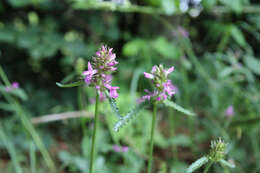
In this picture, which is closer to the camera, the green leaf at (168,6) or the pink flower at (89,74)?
the pink flower at (89,74)

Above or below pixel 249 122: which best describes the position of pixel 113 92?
above

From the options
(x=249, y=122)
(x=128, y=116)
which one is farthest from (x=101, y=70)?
(x=249, y=122)

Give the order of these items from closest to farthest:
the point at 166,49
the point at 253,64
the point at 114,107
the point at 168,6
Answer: the point at 114,107 → the point at 168,6 → the point at 253,64 → the point at 166,49

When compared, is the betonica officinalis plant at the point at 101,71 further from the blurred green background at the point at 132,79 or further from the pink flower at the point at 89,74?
the blurred green background at the point at 132,79

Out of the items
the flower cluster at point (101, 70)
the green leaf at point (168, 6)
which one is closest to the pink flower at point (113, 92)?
the flower cluster at point (101, 70)

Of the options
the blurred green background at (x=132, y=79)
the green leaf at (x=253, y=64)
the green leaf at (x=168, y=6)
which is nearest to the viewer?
the green leaf at (x=168, y=6)

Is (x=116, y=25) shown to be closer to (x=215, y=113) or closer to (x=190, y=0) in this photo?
(x=190, y=0)

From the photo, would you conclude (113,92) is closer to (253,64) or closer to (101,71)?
(101,71)

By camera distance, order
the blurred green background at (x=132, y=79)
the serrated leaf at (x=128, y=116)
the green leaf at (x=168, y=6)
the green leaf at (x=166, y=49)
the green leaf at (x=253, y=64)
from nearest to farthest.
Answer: the serrated leaf at (x=128, y=116) < the green leaf at (x=168, y=6) < the blurred green background at (x=132, y=79) < the green leaf at (x=253, y=64) < the green leaf at (x=166, y=49)
